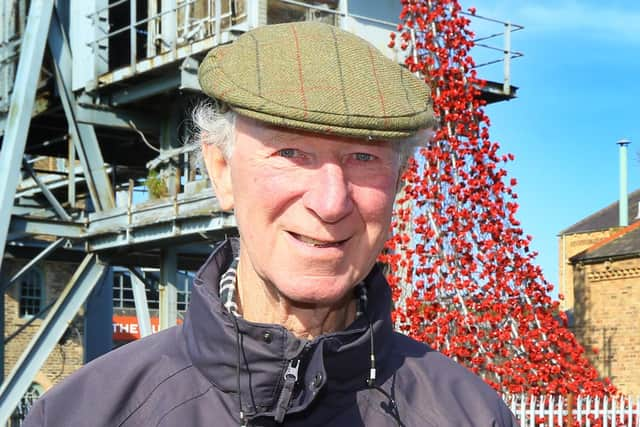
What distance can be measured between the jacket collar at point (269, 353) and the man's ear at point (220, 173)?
0.22m

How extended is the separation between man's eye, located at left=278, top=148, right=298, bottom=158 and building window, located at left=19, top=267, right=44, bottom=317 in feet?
98.5

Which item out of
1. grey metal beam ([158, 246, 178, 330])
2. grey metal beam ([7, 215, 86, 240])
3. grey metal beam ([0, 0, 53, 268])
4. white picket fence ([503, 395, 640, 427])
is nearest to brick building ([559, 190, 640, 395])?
white picket fence ([503, 395, 640, 427])

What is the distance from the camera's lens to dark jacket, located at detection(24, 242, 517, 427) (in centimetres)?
227

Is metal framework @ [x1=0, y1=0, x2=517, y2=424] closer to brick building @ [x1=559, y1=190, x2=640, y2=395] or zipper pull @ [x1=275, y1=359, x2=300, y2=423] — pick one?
brick building @ [x1=559, y1=190, x2=640, y2=395]

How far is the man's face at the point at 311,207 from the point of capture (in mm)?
2320

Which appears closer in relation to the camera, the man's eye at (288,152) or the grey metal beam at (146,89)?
the man's eye at (288,152)

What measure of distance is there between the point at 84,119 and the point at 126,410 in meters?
14.2

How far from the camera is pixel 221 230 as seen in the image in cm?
1411

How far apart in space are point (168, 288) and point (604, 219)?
39.1m

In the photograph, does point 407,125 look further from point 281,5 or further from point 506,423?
point 281,5

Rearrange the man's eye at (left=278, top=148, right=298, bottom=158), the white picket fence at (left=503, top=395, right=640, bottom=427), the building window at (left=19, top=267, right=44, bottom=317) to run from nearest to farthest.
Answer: the man's eye at (left=278, top=148, right=298, bottom=158) → the white picket fence at (left=503, top=395, right=640, bottom=427) → the building window at (left=19, top=267, right=44, bottom=317)

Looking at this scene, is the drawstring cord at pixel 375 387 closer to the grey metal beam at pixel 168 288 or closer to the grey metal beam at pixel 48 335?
the grey metal beam at pixel 48 335

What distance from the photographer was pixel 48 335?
52.0 ft

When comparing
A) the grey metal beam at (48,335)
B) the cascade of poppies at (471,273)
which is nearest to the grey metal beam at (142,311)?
the grey metal beam at (48,335)
